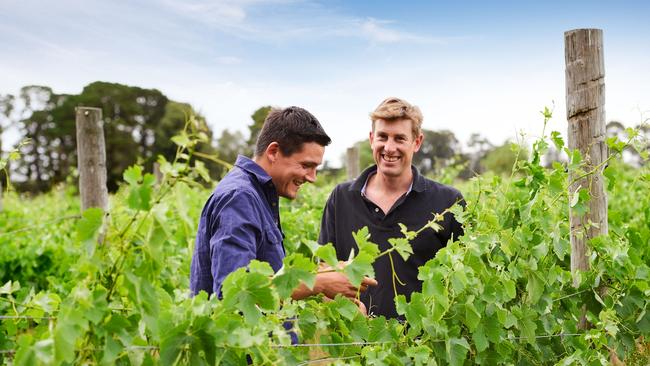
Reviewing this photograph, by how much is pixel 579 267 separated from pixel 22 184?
168ft

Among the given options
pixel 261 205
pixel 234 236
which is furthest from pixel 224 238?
pixel 261 205

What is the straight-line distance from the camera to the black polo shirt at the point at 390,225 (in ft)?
11.8

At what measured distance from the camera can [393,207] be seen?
3.70 meters

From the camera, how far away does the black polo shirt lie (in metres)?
3.60

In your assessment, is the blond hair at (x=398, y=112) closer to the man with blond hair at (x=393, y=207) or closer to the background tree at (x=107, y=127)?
the man with blond hair at (x=393, y=207)

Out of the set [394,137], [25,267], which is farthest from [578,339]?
[25,267]

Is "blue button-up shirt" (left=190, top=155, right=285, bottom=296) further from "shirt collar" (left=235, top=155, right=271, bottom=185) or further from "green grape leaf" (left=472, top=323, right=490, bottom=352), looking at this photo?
"green grape leaf" (left=472, top=323, right=490, bottom=352)

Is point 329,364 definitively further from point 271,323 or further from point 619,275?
point 619,275

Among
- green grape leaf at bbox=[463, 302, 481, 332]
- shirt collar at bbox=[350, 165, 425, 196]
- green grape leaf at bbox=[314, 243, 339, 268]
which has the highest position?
shirt collar at bbox=[350, 165, 425, 196]

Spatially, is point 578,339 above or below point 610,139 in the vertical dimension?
below

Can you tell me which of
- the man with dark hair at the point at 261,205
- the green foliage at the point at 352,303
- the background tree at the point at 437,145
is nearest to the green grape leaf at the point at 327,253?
the green foliage at the point at 352,303

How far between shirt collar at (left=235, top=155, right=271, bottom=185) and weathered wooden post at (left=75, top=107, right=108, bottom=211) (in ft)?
9.46

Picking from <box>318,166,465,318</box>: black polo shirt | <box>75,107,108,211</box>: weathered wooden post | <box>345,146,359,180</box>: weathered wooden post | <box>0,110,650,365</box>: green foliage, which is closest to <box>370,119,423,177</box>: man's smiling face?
<box>318,166,465,318</box>: black polo shirt

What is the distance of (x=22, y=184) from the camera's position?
48406mm
